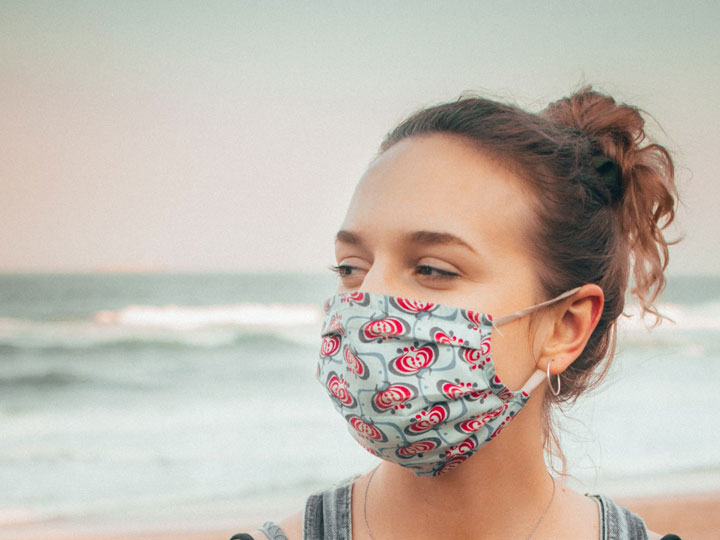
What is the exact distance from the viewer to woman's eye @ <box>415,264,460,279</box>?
1.43 m

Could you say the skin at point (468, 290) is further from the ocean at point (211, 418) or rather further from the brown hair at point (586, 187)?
the ocean at point (211, 418)

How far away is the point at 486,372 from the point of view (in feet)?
4.75

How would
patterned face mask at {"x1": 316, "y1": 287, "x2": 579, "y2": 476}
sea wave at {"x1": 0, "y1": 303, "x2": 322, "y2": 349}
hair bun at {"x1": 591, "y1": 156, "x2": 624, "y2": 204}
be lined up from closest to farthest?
1. patterned face mask at {"x1": 316, "y1": 287, "x2": 579, "y2": 476}
2. hair bun at {"x1": 591, "y1": 156, "x2": 624, "y2": 204}
3. sea wave at {"x1": 0, "y1": 303, "x2": 322, "y2": 349}

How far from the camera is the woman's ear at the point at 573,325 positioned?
153cm

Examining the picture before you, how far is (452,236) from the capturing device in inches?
55.0

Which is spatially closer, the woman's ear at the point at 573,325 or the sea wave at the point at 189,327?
the woman's ear at the point at 573,325

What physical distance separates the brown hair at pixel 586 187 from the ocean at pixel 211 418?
0.96ft

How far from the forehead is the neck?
15.9 inches

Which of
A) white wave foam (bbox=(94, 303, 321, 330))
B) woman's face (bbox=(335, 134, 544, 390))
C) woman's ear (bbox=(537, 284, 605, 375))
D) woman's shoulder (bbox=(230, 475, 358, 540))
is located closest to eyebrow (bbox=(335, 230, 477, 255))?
woman's face (bbox=(335, 134, 544, 390))

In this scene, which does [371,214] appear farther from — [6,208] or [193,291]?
[193,291]

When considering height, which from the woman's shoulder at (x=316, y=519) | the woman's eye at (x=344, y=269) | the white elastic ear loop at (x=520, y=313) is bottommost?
the woman's shoulder at (x=316, y=519)

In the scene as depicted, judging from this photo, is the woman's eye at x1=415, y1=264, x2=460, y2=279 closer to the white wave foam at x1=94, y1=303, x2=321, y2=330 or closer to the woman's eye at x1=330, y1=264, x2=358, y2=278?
the woman's eye at x1=330, y1=264, x2=358, y2=278

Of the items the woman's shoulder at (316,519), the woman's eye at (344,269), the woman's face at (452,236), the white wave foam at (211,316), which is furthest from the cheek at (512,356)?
the white wave foam at (211,316)

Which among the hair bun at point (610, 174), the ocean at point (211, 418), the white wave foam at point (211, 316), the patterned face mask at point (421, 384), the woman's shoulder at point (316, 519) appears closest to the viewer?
the patterned face mask at point (421, 384)
